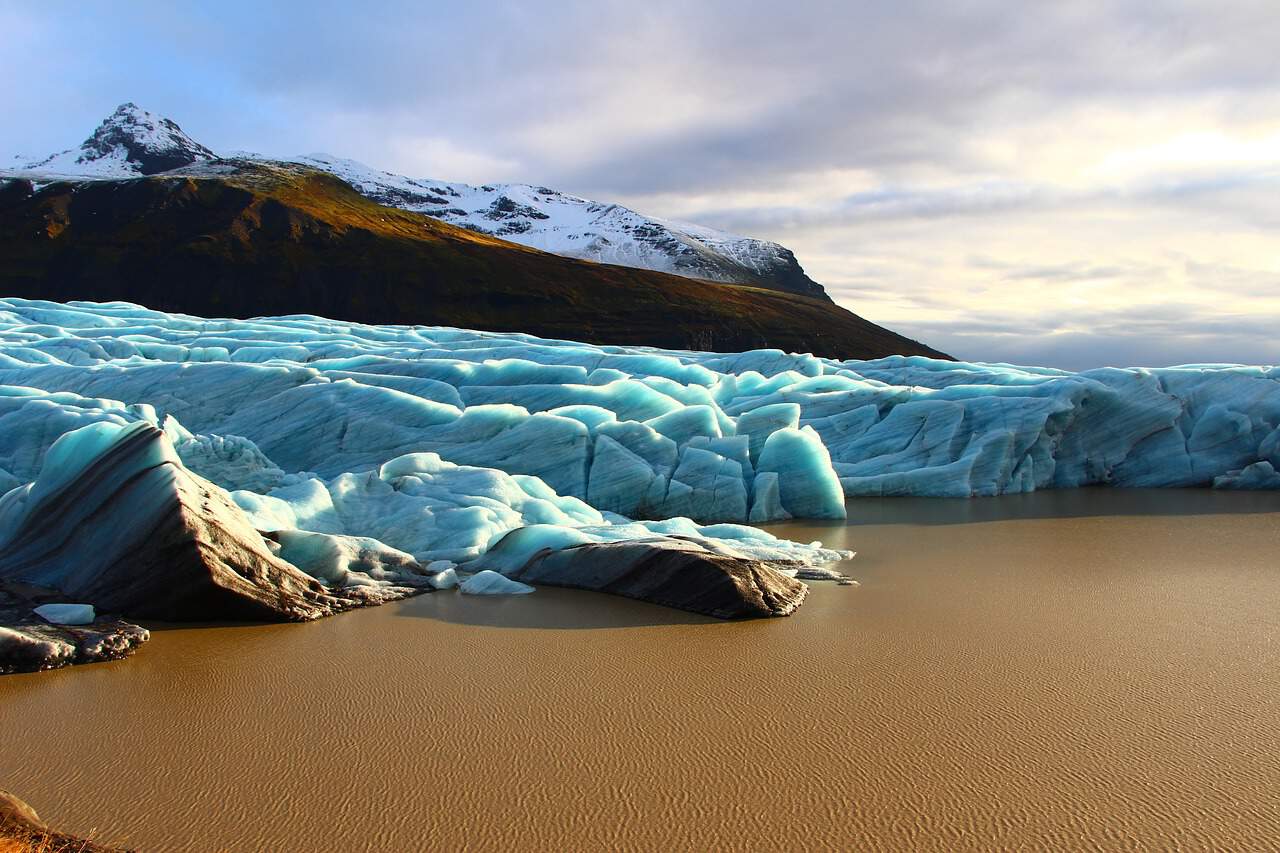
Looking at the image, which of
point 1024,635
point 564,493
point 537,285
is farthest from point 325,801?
point 537,285

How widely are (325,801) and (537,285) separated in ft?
185

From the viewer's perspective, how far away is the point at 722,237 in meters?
131

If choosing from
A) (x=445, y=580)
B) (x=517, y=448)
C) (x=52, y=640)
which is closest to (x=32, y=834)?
(x=52, y=640)

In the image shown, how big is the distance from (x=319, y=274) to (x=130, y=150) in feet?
203

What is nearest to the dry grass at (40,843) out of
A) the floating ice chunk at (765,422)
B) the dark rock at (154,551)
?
Result: the dark rock at (154,551)

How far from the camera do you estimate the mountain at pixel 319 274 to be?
53.2 metres

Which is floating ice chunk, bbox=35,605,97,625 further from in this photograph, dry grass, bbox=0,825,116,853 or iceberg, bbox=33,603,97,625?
dry grass, bbox=0,825,116,853

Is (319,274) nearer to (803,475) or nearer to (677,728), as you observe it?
(803,475)

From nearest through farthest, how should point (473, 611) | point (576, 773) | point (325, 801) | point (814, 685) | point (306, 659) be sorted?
point (325, 801) → point (576, 773) → point (814, 685) → point (306, 659) → point (473, 611)

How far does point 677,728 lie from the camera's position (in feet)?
13.8

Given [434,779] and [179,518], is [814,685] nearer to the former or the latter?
[434,779]

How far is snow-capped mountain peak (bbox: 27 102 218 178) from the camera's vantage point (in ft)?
322

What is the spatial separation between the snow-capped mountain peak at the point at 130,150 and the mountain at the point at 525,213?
11 cm

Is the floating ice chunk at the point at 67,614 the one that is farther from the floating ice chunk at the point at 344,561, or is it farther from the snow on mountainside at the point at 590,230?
the snow on mountainside at the point at 590,230
